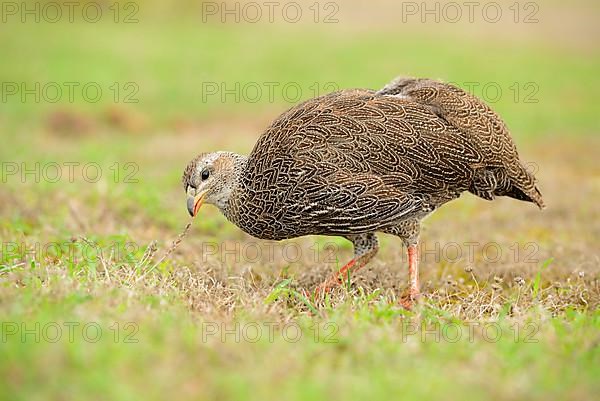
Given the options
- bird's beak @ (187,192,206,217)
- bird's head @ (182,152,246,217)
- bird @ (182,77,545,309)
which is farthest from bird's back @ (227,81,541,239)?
bird's beak @ (187,192,206,217)

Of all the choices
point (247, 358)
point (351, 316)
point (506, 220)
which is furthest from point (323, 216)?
point (506, 220)

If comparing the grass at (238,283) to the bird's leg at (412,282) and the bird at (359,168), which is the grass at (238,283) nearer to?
the bird's leg at (412,282)

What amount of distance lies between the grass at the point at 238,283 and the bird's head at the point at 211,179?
18.5 inches

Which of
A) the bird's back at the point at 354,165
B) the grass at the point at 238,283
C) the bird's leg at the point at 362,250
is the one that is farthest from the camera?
the bird's leg at the point at 362,250

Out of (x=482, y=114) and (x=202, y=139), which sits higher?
(x=482, y=114)

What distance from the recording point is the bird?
5410 mm

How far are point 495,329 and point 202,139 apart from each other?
9.18 m

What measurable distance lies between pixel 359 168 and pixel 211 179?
43.7 inches

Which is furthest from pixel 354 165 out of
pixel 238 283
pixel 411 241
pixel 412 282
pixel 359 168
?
pixel 238 283

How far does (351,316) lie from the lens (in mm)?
4484

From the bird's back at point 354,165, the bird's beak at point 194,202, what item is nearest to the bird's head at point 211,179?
the bird's beak at point 194,202

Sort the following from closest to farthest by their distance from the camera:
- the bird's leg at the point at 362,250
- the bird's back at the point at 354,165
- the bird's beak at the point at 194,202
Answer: the bird's back at the point at 354,165, the bird's beak at the point at 194,202, the bird's leg at the point at 362,250

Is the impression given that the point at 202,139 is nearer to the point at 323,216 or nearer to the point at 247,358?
the point at 323,216

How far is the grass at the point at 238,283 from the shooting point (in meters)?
3.42
